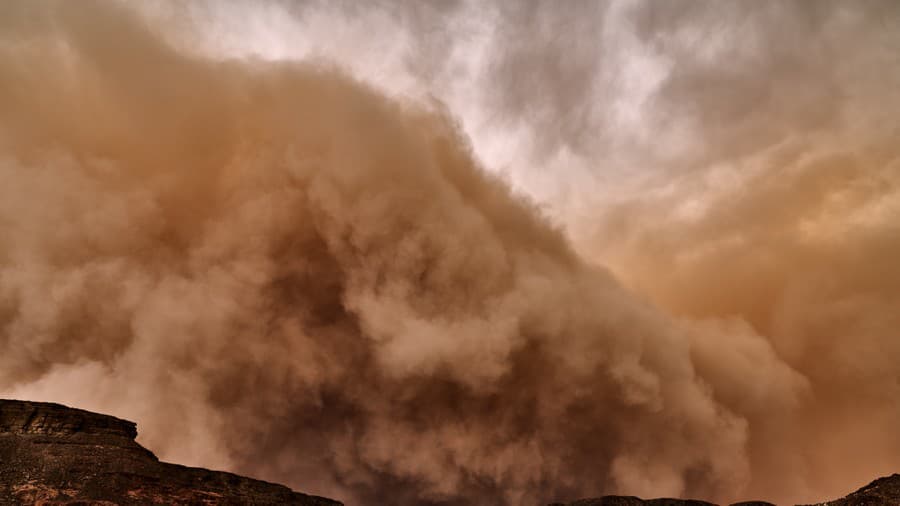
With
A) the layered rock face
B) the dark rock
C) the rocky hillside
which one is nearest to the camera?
the layered rock face

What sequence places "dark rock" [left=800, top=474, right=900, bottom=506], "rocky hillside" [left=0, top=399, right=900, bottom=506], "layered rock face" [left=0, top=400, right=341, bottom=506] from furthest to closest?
"dark rock" [left=800, top=474, right=900, bottom=506] → "rocky hillside" [left=0, top=399, right=900, bottom=506] → "layered rock face" [left=0, top=400, right=341, bottom=506]

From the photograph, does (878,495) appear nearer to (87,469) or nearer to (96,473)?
(96,473)

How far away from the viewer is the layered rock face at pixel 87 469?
40.4 m

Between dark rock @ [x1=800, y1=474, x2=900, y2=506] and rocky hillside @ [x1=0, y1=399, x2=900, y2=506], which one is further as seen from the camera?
dark rock @ [x1=800, y1=474, x2=900, y2=506]

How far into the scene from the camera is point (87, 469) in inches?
1715

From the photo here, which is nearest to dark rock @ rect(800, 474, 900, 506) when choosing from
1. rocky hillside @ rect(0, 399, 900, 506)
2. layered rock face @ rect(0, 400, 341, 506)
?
rocky hillside @ rect(0, 399, 900, 506)

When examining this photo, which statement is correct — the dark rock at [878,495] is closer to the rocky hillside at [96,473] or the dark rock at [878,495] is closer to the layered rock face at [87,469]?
the rocky hillside at [96,473]

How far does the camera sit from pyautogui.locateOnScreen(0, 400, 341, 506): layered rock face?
40406 mm

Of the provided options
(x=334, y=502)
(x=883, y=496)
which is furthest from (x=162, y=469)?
(x=883, y=496)

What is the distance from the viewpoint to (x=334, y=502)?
6147 cm

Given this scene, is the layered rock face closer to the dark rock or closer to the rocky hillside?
the rocky hillside

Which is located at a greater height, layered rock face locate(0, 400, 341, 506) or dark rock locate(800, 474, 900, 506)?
layered rock face locate(0, 400, 341, 506)

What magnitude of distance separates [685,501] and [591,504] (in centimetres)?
1219

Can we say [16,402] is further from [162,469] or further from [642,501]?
[642,501]
